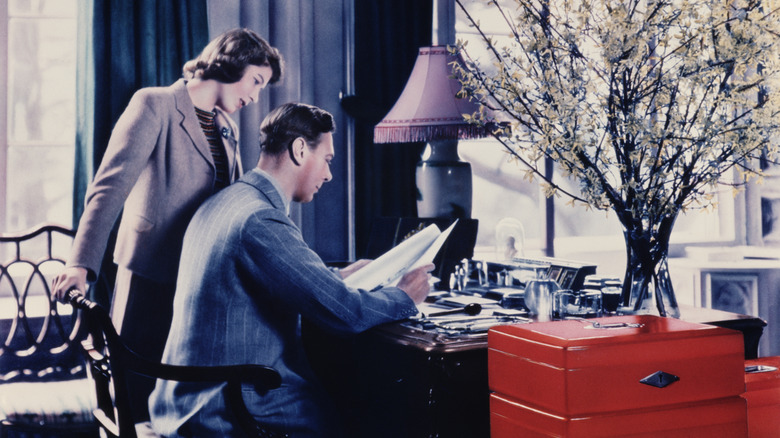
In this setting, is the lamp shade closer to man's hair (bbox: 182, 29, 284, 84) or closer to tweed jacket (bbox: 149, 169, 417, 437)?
man's hair (bbox: 182, 29, 284, 84)

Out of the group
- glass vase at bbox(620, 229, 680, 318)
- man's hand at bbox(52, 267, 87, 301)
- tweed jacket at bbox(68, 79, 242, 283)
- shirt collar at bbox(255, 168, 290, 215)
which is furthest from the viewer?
tweed jacket at bbox(68, 79, 242, 283)

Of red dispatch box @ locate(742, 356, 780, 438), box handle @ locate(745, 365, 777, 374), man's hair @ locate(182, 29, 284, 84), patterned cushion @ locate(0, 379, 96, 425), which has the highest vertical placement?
man's hair @ locate(182, 29, 284, 84)

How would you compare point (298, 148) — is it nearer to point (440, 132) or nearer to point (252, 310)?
point (252, 310)

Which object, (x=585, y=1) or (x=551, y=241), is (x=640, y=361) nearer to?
(x=585, y=1)

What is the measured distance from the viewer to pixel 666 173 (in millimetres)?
1562

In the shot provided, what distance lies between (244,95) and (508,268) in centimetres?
106

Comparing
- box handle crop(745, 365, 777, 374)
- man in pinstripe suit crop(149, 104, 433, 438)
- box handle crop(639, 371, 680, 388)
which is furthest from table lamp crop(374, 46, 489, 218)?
box handle crop(639, 371, 680, 388)

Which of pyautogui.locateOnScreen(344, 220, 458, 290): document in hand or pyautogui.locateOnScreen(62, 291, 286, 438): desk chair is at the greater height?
pyautogui.locateOnScreen(344, 220, 458, 290): document in hand

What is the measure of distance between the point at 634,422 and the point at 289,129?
3.42 feet

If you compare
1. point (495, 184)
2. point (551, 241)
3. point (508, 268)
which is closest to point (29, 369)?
point (508, 268)

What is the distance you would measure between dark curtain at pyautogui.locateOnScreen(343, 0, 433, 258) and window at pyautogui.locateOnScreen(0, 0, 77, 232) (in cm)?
119

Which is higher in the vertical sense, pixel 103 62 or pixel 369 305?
pixel 103 62

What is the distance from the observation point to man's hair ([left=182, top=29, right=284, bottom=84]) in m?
2.45

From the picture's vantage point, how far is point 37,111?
3084 millimetres
